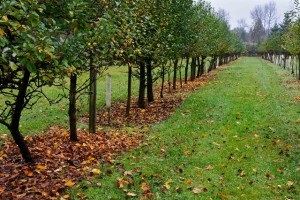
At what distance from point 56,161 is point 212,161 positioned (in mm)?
4474

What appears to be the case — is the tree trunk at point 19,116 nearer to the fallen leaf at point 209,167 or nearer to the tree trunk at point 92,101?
the tree trunk at point 92,101

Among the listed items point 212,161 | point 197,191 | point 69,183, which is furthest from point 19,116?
point 212,161

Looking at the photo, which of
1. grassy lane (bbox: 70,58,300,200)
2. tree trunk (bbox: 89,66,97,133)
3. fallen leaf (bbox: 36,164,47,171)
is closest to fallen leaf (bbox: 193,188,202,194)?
grassy lane (bbox: 70,58,300,200)

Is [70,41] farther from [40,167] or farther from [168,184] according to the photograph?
[168,184]

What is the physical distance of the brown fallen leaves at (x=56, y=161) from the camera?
7719mm

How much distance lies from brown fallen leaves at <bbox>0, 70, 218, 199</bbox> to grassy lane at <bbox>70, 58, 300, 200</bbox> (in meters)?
0.32

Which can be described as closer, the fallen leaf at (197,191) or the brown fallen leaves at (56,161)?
the brown fallen leaves at (56,161)

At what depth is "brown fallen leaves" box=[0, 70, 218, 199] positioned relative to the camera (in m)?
7.72

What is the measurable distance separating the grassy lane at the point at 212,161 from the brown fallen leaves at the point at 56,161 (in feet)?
1.06

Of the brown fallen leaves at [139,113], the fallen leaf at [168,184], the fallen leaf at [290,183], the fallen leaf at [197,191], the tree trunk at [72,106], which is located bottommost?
the fallen leaf at [290,183]

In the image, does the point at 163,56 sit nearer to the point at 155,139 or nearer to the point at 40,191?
the point at 155,139

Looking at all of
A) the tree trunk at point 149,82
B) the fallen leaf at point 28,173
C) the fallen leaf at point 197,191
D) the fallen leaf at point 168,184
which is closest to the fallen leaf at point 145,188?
the fallen leaf at point 168,184

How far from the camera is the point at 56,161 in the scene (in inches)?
370

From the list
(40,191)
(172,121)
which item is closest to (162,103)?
(172,121)
